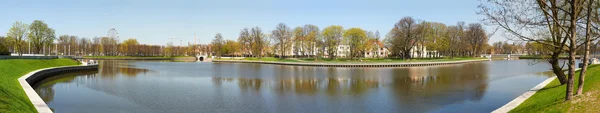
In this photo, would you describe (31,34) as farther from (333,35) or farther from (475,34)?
(475,34)

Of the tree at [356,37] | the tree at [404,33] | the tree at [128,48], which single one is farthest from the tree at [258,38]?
the tree at [128,48]

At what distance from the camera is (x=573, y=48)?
1266 centimetres

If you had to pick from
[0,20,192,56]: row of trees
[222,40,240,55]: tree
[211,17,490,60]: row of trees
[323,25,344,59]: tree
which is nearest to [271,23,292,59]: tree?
[211,17,490,60]: row of trees

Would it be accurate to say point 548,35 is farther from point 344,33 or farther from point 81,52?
point 81,52

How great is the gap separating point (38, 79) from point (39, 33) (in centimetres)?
4623

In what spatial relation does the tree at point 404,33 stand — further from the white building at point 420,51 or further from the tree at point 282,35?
the tree at point 282,35

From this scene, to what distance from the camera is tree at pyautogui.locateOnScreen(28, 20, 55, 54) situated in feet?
234

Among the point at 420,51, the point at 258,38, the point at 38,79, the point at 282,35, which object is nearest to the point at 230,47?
the point at 258,38

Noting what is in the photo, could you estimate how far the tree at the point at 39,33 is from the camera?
71.2 meters

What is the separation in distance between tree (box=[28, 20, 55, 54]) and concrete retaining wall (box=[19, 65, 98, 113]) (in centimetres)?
2766

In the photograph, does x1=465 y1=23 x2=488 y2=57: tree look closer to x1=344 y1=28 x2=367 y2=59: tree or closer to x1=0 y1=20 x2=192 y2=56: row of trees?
x1=344 y1=28 x2=367 y2=59: tree

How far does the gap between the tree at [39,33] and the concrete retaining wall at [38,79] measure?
27.7 m

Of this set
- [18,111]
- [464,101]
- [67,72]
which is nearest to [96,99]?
[18,111]

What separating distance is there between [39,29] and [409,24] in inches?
2745
